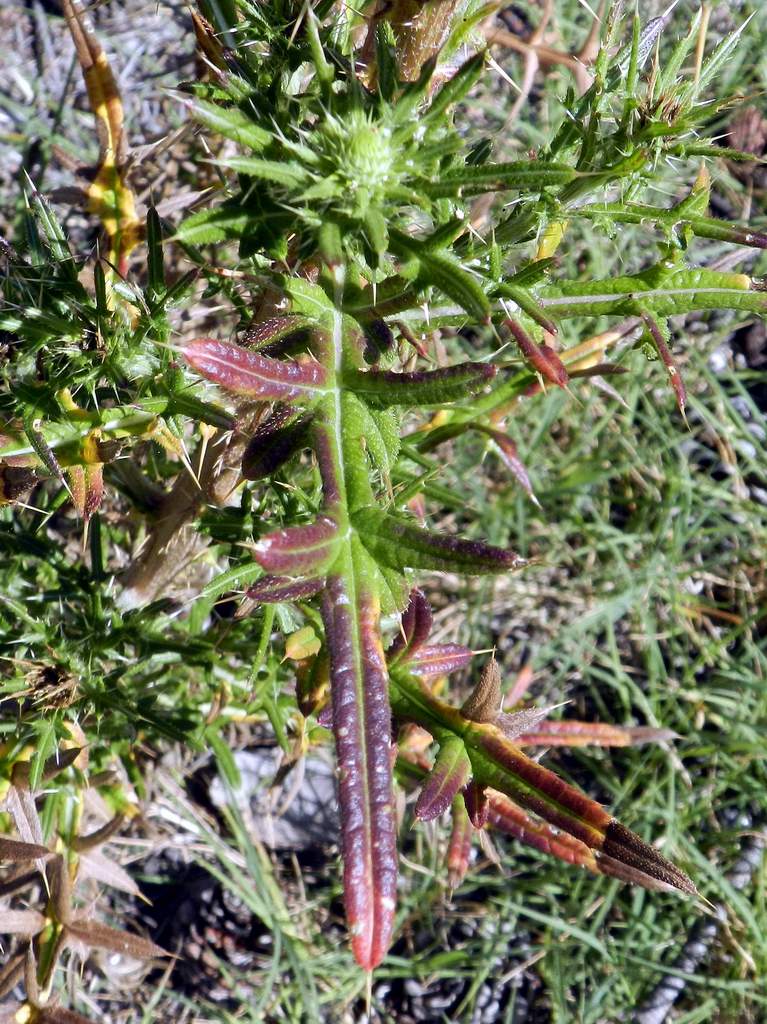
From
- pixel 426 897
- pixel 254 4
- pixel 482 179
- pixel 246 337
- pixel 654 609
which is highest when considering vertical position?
pixel 254 4

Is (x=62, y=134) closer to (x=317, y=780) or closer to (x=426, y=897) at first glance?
(x=317, y=780)

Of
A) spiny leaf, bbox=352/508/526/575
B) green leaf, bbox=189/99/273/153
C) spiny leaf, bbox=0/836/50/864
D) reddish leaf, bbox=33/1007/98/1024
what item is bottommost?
reddish leaf, bbox=33/1007/98/1024

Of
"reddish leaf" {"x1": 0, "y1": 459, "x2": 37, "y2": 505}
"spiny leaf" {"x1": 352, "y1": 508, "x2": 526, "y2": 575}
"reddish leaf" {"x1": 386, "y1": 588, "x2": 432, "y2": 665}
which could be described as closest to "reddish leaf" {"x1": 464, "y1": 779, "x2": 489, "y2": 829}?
"reddish leaf" {"x1": 386, "y1": 588, "x2": 432, "y2": 665}

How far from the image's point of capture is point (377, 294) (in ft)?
4.09

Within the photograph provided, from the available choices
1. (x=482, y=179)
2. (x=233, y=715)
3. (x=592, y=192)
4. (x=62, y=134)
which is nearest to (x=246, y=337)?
(x=482, y=179)

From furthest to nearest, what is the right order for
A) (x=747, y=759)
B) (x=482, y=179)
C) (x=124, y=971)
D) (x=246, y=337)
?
(x=747, y=759) → (x=124, y=971) → (x=246, y=337) → (x=482, y=179)

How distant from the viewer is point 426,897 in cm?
273

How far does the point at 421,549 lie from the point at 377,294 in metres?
0.38

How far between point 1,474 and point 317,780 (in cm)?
178

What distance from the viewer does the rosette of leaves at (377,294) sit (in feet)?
3.42

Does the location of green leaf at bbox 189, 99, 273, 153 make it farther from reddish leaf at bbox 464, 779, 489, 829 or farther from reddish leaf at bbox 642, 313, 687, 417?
reddish leaf at bbox 464, 779, 489, 829

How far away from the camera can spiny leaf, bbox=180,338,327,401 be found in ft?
3.46

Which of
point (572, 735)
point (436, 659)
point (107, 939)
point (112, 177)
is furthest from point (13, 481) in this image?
point (572, 735)

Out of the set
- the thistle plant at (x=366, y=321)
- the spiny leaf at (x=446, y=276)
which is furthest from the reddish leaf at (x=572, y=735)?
the spiny leaf at (x=446, y=276)
